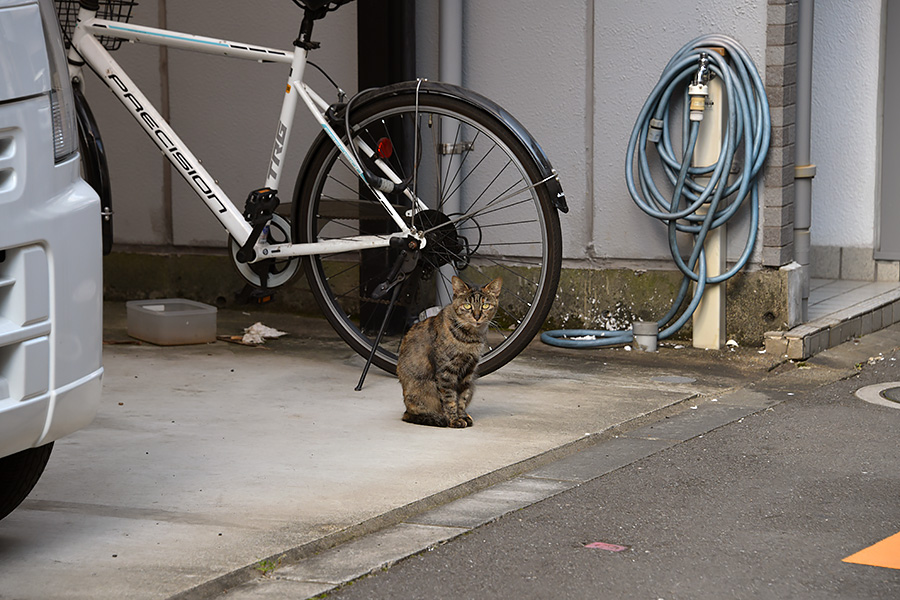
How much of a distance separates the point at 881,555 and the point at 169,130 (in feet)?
10.5

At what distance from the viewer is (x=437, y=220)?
4.62 m

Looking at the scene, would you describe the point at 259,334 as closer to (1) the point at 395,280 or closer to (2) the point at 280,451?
(1) the point at 395,280

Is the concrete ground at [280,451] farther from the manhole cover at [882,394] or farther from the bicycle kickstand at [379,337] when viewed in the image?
the manhole cover at [882,394]

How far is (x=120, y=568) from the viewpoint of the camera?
2.80 m

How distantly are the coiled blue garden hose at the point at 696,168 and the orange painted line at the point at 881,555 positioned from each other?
2.51m

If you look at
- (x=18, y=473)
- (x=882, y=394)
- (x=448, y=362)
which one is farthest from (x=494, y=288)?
(x=18, y=473)

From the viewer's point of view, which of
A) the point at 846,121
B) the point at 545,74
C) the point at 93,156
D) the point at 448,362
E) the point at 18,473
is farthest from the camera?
the point at 846,121

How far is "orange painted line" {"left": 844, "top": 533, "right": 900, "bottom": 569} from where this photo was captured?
290 centimetres

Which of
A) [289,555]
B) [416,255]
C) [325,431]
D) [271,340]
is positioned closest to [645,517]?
[289,555]

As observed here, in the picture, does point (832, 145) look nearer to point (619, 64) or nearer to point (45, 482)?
point (619, 64)

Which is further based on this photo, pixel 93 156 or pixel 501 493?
pixel 93 156

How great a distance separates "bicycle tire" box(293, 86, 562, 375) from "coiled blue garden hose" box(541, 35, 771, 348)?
58cm

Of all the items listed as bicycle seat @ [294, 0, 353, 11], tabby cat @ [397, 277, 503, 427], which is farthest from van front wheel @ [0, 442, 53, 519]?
bicycle seat @ [294, 0, 353, 11]

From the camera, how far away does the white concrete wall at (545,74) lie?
5.66m
